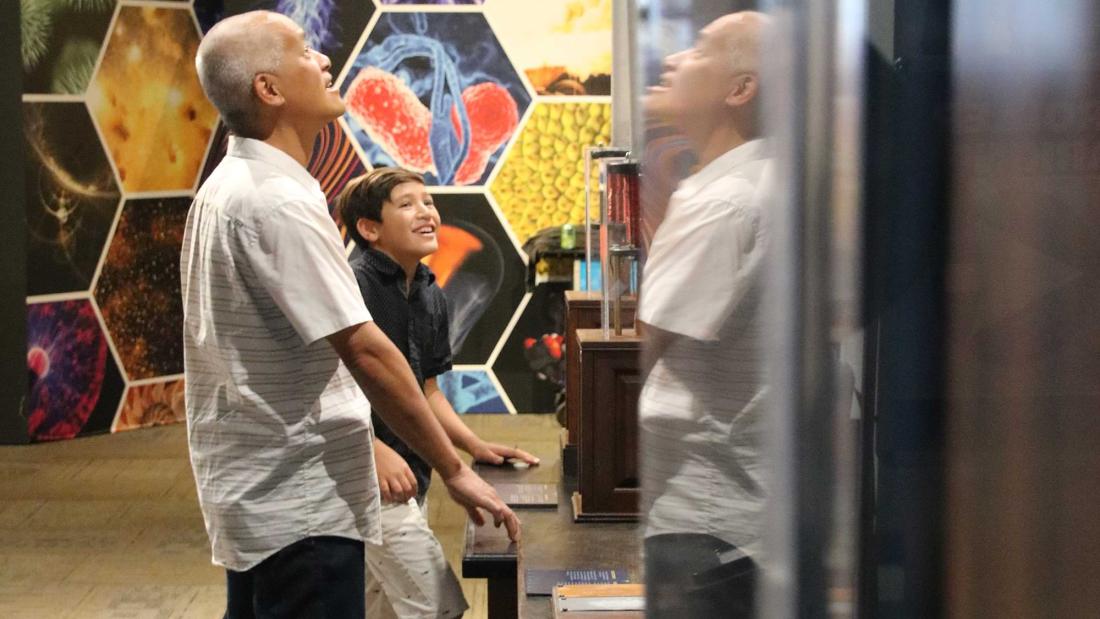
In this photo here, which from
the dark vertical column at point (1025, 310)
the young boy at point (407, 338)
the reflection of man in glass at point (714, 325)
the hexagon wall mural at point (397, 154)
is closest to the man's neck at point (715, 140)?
the reflection of man in glass at point (714, 325)

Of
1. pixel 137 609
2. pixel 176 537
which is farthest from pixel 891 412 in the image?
pixel 176 537

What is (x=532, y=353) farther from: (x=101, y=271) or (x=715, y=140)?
(x=715, y=140)

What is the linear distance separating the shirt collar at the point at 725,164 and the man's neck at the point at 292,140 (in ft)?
5.02

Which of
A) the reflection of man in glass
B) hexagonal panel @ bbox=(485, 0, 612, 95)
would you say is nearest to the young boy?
the reflection of man in glass

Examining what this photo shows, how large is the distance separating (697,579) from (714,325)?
5.1 inches

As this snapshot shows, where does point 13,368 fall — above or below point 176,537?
above

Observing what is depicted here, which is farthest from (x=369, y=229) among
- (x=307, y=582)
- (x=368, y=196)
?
(x=307, y=582)

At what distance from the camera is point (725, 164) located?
492 mm

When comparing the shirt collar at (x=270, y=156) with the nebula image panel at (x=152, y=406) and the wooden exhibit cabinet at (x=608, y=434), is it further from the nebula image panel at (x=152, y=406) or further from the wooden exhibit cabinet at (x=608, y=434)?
the nebula image panel at (x=152, y=406)

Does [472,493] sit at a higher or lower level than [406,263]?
lower

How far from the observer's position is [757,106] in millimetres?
456

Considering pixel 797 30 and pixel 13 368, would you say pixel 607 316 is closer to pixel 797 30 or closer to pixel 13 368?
pixel 797 30

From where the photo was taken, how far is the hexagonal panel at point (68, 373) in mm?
6113

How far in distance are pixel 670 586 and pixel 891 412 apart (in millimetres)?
267
